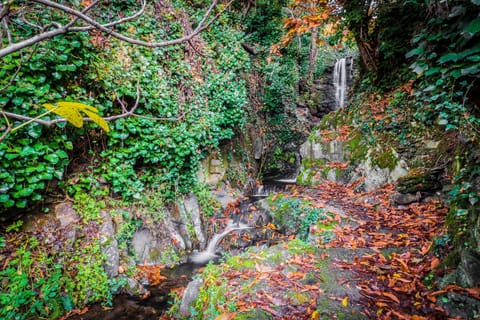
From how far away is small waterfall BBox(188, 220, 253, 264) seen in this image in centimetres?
524

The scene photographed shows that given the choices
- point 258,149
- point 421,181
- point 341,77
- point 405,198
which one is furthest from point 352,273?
point 341,77

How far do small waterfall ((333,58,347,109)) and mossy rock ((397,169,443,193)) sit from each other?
10.2 metres

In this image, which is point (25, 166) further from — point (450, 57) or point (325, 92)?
point (325, 92)

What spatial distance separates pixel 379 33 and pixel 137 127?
7022mm

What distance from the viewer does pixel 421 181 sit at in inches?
169

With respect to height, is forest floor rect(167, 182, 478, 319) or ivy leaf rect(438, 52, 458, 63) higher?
ivy leaf rect(438, 52, 458, 63)

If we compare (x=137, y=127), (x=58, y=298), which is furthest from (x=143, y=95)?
(x=58, y=298)

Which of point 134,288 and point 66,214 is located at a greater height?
point 66,214

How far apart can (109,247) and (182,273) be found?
1.50 metres

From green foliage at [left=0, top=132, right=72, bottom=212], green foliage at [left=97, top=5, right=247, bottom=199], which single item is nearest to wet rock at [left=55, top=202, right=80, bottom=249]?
green foliage at [left=0, top=132, right=72, bottom=212]

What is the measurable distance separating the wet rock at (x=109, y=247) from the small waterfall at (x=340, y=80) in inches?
525

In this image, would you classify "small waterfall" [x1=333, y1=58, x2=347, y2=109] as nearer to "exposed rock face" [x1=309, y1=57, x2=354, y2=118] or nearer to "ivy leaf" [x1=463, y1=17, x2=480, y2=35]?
"exposed rock face" [x1=309, y1=57, x2=354, y2=118]

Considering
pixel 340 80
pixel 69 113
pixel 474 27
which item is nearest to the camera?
pixel 69 113

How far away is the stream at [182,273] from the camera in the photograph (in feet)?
11.6
